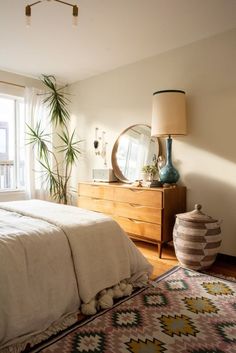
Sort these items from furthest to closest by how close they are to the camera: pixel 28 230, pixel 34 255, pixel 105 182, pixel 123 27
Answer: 1. pixel 105 182
2. pixel 123 27
3. pixel 28 230
4. pixel 34 255

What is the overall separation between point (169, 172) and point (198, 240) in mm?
847

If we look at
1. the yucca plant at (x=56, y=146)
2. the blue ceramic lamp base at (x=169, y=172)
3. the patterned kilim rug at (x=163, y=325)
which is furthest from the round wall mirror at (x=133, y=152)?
the patterned kilim rug at (x=163, y=325)

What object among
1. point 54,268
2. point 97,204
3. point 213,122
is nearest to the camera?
point 54,268

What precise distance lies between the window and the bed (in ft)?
6.68

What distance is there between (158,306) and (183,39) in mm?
2636

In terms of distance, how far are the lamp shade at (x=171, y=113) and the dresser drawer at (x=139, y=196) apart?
0.65 meters

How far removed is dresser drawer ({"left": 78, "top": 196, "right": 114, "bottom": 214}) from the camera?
10.9 feet

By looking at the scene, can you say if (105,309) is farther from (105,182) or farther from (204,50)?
(204,50)

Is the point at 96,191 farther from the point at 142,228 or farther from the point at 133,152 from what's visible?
the point at 142,228

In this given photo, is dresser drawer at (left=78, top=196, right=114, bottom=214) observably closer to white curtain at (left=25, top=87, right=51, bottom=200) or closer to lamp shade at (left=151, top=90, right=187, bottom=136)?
white curtain at (left=25, top=87, right=51, bottom=200)

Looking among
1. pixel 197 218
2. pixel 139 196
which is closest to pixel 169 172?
pixel 139 196

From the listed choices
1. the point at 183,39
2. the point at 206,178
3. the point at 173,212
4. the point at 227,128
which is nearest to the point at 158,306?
the point at 173,212

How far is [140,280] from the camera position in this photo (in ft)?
7.32

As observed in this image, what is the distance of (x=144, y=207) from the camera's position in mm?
2975
